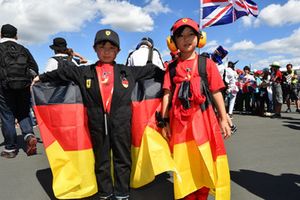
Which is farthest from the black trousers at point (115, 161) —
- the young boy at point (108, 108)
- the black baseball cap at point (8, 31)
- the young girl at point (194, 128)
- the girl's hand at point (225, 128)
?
the black baseball cap at point (8, 31)

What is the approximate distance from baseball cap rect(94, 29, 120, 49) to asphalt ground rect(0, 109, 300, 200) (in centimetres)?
170

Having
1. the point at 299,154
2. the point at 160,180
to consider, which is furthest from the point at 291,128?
the point at 160,180

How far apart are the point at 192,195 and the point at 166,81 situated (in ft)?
3.56

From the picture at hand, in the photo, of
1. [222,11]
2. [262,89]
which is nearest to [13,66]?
[222,11]

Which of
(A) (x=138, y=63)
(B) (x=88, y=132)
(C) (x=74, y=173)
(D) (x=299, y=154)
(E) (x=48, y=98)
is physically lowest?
(D) (x=299, y=154)

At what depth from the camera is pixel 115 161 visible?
10.6 ft

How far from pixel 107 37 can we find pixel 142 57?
3.91 ft

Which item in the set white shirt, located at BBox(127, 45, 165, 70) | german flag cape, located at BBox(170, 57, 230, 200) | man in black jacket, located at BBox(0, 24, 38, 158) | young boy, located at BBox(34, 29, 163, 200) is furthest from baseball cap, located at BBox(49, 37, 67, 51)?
german flag cape, located at BBox(170, 57, 230, 200)

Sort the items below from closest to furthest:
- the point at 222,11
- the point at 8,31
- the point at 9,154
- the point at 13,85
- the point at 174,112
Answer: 1. the point at 174,112
2. the point at 13,85
3. the point at 8,31
4. the point at 9,154
5. the point at 222,11

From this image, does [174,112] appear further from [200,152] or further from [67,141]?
[67,141]

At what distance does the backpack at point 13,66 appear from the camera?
16.9 feet

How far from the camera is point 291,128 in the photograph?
8.70 metres

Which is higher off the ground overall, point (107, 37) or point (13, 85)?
point (107, 37)

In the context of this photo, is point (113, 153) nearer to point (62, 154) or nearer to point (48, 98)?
point (62, 154)
